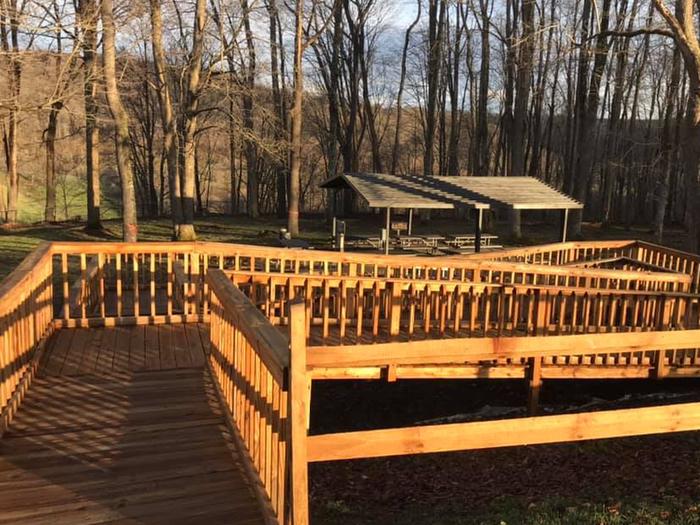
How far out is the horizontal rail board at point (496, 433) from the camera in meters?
2.73

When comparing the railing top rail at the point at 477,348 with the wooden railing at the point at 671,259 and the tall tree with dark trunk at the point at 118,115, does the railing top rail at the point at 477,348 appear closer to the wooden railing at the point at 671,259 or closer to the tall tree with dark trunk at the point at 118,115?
the wooden railing at the point at 671,259

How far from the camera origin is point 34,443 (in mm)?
4125

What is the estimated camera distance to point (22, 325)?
16.3 ft

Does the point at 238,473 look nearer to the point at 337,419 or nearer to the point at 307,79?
the point at 337,419

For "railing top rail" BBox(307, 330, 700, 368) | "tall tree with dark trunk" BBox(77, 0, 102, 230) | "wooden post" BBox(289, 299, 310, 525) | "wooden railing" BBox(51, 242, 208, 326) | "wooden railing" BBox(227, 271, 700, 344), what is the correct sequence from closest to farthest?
1. "wooden post" BBox(289, 299, 310, 525)
2. "railing top rail" BBox(307, 330, 700, 368)
3. "wooden railing" BBox(51, 242, 208, 326)
4. "wooden railing" BBox(227, 271, 700, 344)
5. "tall tree with dark trunk" BBox(77, 0, 102, 230)

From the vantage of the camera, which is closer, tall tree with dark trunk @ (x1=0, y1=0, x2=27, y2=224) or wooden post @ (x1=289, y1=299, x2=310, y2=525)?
wooden post @ (x1=289, y1=299, x2=310, y2=525)

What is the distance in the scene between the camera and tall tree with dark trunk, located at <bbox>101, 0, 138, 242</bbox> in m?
13.5

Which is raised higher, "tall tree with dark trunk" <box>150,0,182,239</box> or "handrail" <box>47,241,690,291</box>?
"tall tree with dark trunk" <box>150,0,182,239</box>

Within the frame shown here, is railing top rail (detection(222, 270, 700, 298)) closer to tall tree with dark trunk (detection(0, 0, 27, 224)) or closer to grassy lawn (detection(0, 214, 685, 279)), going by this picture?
tall tree with dark trunk (detection(0, 0, 27, 224))

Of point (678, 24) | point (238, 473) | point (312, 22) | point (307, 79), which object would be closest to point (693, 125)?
point (678, 24)

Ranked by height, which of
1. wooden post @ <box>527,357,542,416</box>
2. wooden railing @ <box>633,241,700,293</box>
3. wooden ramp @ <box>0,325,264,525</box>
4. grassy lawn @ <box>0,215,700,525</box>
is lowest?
grassy lawn @ <box>0,215,700,525</box>

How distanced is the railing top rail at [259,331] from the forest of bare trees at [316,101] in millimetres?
9912

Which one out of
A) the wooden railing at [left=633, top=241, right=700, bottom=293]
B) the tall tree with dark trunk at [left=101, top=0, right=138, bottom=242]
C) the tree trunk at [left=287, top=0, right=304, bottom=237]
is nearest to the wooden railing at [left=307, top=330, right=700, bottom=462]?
the wooden railing at [left=633, top=241, right=700, bottom=293]

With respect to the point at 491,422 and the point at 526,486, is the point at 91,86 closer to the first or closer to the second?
the point at 526,486
